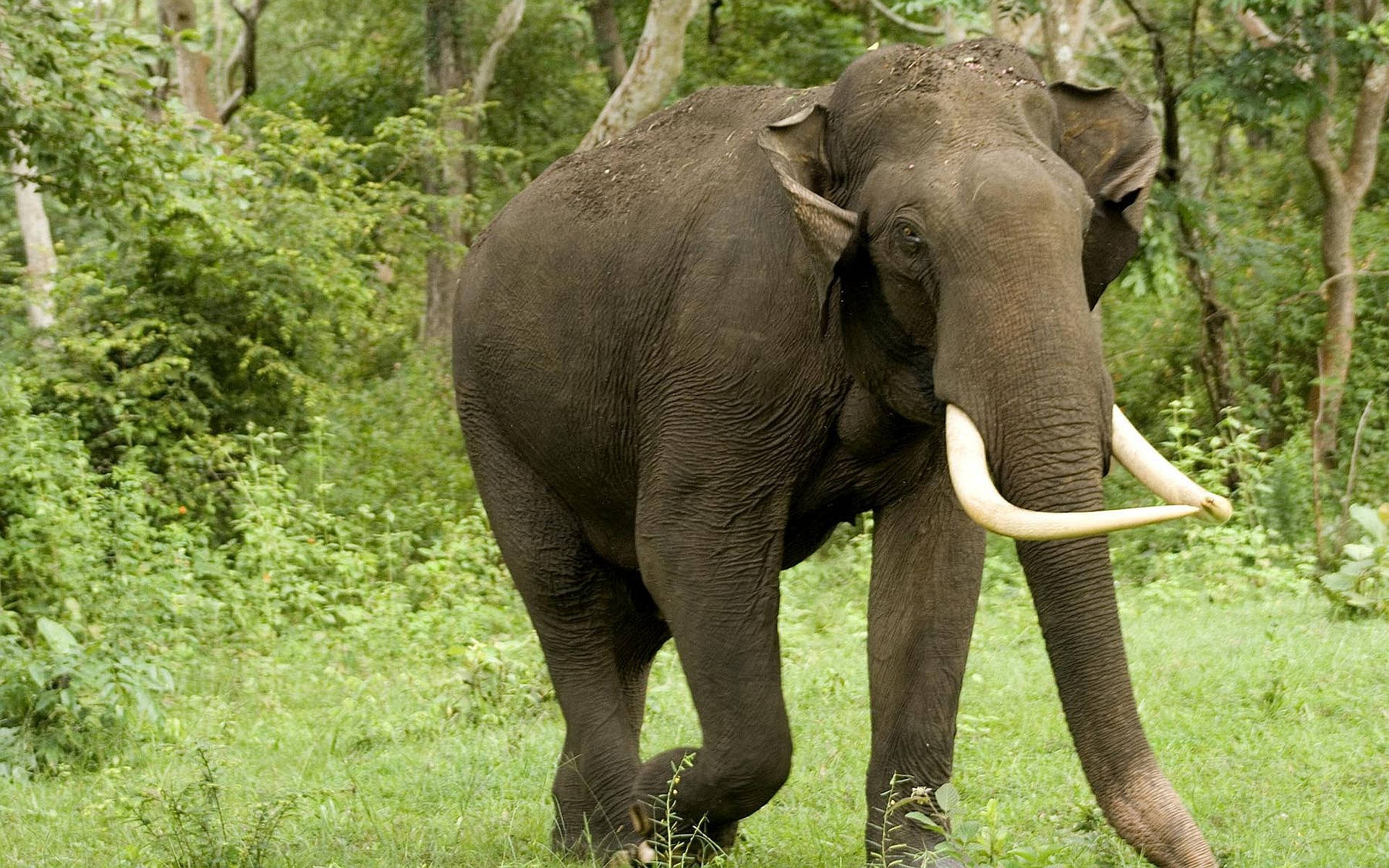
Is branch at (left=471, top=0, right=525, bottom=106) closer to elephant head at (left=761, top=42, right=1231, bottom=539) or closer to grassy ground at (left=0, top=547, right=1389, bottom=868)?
grassy ground at (left=0, top=547, right=1389, bottom=868)

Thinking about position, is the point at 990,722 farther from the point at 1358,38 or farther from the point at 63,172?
the point at 1358,38

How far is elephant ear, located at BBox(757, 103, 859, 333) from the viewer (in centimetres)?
414

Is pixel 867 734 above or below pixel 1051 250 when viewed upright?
below

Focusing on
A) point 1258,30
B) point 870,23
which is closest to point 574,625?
point 1258,30

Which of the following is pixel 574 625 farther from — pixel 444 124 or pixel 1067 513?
pixel 444 124

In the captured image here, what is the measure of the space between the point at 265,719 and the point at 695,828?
4.12m

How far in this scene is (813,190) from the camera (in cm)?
441

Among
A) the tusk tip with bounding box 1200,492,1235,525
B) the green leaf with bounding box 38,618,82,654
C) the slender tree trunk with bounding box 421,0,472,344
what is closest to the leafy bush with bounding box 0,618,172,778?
the green leaf with bounding box 38,618,82,654

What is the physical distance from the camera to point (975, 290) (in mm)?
3891

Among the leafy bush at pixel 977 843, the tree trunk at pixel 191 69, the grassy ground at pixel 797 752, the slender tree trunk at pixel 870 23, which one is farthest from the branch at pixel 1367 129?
the tree trunk at pixel 191 69

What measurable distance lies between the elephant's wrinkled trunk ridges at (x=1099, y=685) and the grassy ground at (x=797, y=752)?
339 mm

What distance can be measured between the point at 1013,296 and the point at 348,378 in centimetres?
1336

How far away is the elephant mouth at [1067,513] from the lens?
134 inches

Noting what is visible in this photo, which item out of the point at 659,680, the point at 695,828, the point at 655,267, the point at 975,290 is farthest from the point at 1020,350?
the point at 659,680
